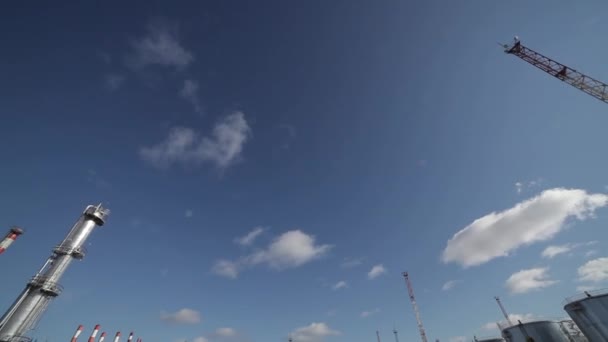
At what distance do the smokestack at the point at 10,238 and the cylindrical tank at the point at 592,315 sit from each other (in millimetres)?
109263

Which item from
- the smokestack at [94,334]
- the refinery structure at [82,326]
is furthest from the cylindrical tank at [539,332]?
the smokestack at [94,334]

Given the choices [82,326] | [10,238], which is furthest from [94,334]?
[10,238]

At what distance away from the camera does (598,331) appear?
98.8 feet

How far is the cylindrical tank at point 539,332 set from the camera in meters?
36.5

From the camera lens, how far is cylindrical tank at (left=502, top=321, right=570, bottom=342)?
3647 centimetres

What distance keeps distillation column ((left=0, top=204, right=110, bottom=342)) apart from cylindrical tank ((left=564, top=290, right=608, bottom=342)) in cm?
8407

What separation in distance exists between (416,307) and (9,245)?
123082mm

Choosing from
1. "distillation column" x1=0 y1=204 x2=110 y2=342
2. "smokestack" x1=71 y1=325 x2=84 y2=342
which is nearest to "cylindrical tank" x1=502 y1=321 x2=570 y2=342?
"distillation column" x1=0 y1=204 x2=110 y2=342

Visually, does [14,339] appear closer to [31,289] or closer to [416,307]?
[31,289]

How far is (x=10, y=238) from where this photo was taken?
210 feet

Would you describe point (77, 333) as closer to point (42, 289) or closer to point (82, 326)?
point (82, 326)

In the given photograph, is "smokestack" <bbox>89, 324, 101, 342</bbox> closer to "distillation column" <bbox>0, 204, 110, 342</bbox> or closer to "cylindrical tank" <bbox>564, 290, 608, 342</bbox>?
"distillation column" <bbox>0, 204, 110, 342</bbox>

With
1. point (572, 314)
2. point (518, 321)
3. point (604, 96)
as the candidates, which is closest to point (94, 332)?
point (518, 321)

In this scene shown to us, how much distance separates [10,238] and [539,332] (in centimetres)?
10821
